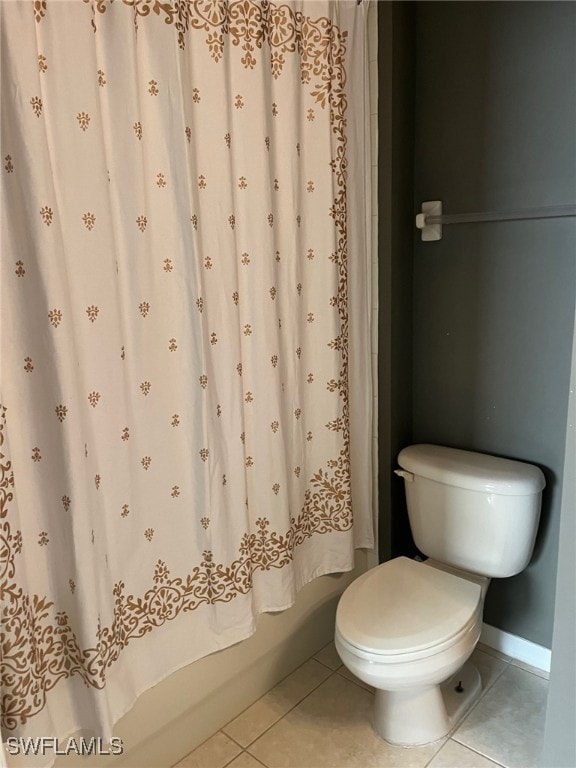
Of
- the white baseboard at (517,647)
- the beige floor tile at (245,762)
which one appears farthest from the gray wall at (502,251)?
the beige floor tile at (245,762)

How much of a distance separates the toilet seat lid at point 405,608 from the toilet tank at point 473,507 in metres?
0.11

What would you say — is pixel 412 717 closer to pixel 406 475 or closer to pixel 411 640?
pixel 411 640

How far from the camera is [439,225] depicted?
1936mm

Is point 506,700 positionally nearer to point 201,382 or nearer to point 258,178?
point 201,382

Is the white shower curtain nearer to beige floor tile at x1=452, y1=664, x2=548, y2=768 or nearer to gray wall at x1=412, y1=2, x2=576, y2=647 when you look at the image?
gray wall at x1=412, y1=2, x2=576, y2=647

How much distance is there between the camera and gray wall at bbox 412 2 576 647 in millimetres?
1686

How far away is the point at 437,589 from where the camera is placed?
172cm

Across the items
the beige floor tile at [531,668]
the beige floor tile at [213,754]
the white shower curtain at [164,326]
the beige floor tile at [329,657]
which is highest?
the white shower curtain at [164,326]

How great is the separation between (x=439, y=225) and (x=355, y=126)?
409 mm

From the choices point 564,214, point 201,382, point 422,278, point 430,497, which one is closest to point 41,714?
point 201,382

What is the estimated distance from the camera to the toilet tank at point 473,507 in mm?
1741

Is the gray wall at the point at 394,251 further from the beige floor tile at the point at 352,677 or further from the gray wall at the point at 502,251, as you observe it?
the beige floor tile at the point at 352,677

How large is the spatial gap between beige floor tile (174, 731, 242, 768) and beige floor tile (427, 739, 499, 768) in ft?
1.82

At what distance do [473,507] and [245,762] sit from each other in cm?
97
